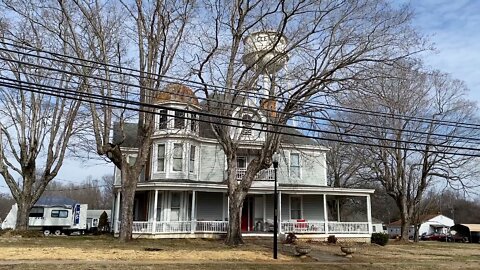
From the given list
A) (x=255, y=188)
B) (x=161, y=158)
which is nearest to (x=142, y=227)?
(x=161, y=158)

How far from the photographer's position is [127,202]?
877 inches

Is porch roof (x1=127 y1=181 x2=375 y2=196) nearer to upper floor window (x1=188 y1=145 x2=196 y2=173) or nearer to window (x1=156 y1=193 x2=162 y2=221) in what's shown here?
window (x1=156 y1=193 x2=162 y2=221)

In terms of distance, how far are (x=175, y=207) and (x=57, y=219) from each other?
16766mm

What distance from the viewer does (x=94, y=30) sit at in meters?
22.0

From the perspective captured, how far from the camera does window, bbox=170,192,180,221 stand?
92.9 ft

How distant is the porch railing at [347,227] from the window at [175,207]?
384 inches

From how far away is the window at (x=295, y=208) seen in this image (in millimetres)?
30469

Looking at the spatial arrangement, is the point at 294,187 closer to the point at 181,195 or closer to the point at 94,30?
the point at 181,195

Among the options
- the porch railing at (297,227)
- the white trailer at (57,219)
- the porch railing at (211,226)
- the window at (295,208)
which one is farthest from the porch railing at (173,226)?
the white trailer at (57,219)

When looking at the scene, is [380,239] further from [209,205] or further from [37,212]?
[37,212]

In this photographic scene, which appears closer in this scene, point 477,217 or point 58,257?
point 58,257

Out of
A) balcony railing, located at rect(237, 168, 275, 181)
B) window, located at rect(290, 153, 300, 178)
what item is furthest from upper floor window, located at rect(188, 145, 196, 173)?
window, located at rect(290, 153, 300, 178)

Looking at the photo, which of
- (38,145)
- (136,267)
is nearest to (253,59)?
(136,267)

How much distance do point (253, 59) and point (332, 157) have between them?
23.0m
